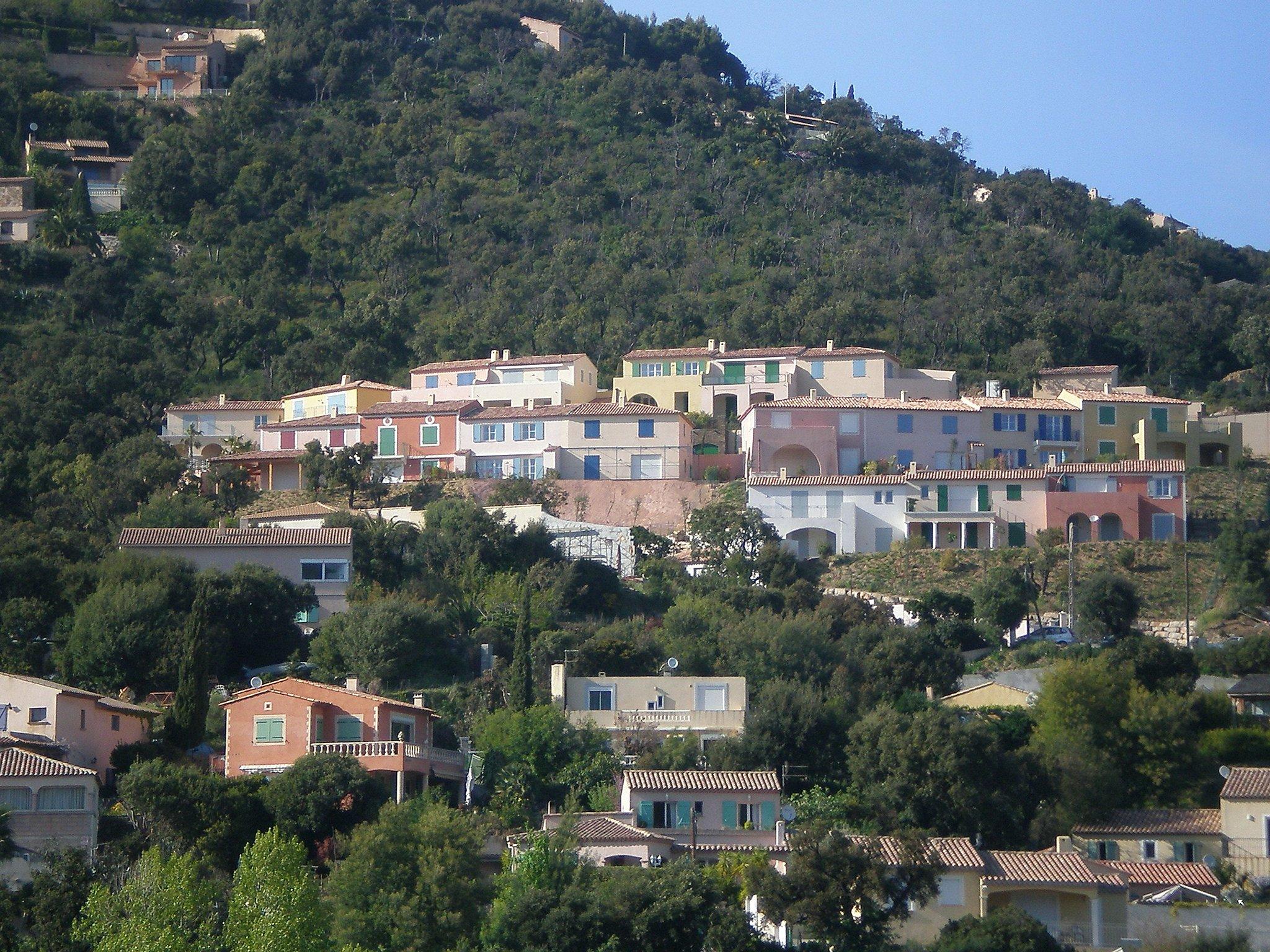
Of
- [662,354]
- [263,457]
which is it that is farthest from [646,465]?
[263,457]

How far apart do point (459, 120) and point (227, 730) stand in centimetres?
7021

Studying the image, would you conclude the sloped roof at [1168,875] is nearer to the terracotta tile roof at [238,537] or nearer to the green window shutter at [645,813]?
the green window shutter at [645,813]

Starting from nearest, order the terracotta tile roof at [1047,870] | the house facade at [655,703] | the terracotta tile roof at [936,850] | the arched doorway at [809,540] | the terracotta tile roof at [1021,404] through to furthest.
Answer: the terracotta tile roof at [936,850]
the terracotta tile roof at [1047,870]
the house facade at [655,703]
the arched doorway at [809,540]
the terracotta tile roof at [1021,404]

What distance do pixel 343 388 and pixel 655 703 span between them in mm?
30915

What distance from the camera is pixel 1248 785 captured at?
137 ft

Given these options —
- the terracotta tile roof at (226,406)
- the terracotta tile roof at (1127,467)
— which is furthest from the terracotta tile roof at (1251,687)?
the terracotta tile roof at (226,406)

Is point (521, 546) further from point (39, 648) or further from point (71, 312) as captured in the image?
point (71, 312)

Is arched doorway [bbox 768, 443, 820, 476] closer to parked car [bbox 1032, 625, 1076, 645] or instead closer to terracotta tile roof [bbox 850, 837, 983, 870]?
parked car [bbox 1032, 625, 1076, 645]

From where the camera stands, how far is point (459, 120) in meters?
111

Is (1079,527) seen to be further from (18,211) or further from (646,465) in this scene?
(18,211)

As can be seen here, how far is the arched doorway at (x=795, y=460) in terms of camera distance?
6738 cm

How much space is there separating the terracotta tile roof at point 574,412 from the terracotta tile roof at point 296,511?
8.19m

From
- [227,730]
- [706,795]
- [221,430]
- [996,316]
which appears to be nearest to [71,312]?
[221,430]

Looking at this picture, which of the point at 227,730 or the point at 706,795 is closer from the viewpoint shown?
the point at 706,795
